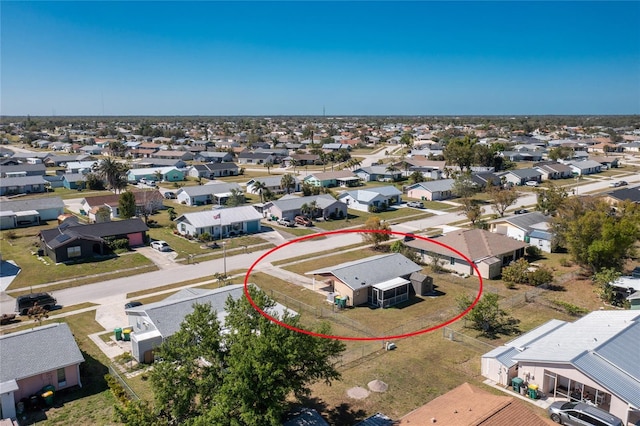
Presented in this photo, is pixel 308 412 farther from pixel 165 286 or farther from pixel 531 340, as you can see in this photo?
pixel 165 286

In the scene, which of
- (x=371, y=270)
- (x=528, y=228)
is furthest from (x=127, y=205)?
(x=528, y=228)

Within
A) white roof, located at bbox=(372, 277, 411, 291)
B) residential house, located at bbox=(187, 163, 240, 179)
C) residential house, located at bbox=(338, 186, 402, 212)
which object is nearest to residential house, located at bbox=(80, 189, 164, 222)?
residential house, located at bbox=(338, 186, 402, 212)

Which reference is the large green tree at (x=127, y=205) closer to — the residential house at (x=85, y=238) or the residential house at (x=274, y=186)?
the residential house at (x=85, y=238)

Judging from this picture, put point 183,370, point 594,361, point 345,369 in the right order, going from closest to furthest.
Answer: point 183,370 → point 594,361 → point 345,369

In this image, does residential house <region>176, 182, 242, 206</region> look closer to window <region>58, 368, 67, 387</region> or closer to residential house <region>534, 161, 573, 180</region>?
window <region>58, 368, 67, 387</region>

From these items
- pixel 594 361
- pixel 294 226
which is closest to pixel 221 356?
pixel 594 361

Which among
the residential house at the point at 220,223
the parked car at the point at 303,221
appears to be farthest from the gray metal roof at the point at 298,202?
the residential house at the point at 220,223
